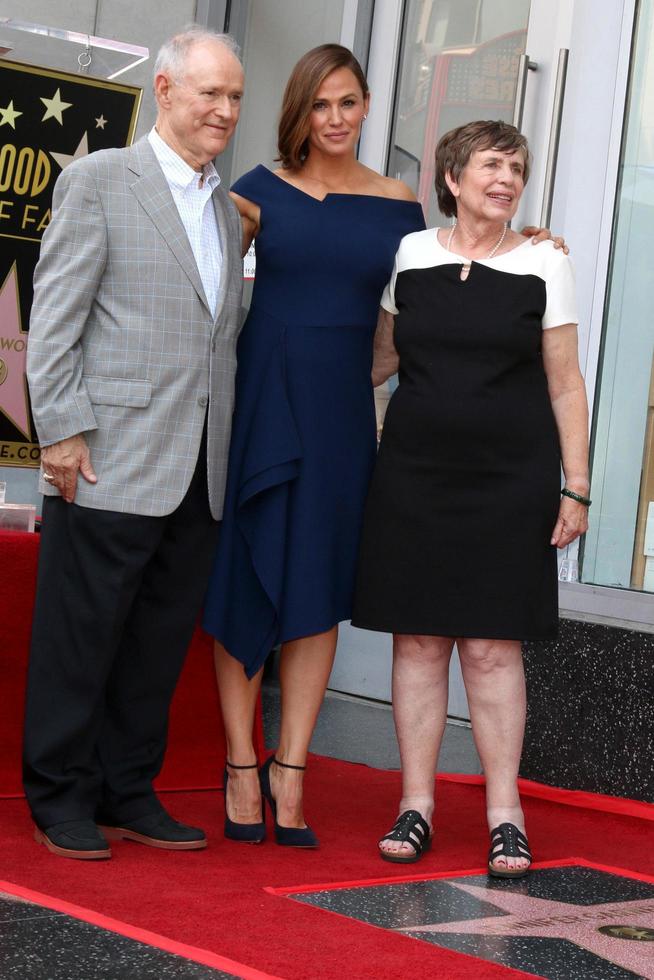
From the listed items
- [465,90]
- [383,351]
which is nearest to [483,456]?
[383,351]

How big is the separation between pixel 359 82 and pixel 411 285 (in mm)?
438

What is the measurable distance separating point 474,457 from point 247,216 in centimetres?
70

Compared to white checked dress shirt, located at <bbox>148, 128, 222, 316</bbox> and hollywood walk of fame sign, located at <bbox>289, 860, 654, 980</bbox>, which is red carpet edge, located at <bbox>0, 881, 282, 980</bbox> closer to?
hollywood walk of fame sign, located at <bbox>289, 860, 654, 980</bbox>

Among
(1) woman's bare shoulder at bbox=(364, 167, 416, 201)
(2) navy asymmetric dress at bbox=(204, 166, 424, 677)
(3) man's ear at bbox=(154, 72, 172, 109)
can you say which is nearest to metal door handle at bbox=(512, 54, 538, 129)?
(1) woman's bare shoulder at bbox=(364, 167, 416, 201)

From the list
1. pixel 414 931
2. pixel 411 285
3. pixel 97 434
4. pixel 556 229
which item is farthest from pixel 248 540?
pixel 556 229

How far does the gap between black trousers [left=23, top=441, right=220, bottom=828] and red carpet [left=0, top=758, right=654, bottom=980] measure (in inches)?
5.2

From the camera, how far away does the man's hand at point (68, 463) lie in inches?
103

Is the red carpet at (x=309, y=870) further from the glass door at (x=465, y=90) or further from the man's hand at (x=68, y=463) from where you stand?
the glass door at (x=465, y=90)

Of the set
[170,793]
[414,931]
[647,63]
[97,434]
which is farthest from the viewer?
[647,63]

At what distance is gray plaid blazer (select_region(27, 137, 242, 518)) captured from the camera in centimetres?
260

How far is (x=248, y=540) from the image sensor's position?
2904 millimetres

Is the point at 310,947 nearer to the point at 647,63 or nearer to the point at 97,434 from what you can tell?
the point at 97,434

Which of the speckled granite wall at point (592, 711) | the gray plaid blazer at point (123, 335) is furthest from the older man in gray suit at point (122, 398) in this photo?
the speckled granite wall at point (592, 711)

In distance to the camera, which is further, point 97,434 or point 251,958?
point 97,434
